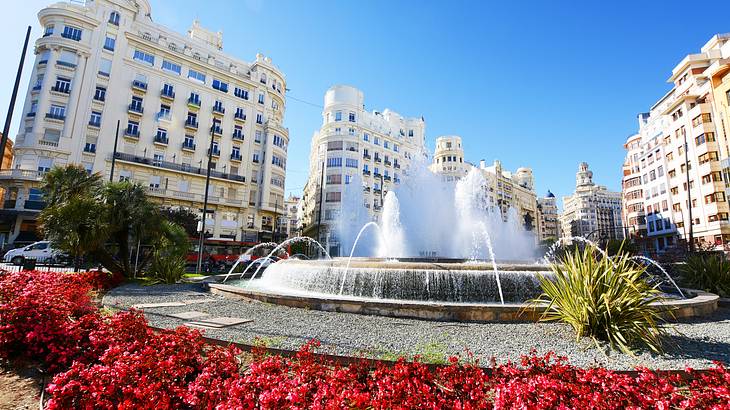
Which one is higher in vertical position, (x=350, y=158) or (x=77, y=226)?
(x=350, y=158)

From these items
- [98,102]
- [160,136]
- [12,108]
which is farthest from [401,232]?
[98,102]

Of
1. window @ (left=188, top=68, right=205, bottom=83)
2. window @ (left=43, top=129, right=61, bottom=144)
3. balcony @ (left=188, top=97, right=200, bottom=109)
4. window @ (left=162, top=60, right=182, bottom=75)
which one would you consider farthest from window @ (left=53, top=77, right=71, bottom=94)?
window @ (left=188, top=68, right=205, bottom=83)

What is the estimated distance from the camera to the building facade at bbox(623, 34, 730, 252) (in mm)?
40969

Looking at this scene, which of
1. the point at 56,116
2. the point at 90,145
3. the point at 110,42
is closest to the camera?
the point at 56,116

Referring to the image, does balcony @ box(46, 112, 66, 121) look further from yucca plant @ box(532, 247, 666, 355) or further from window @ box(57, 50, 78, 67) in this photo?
yucca plant @ box(532, 247, 666, 355)

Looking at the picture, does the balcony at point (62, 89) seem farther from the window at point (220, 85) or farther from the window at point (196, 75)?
the window at point (220, 85)

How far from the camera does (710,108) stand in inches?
1689

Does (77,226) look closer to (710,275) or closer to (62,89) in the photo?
(710,275)

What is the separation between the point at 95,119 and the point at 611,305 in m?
48.4

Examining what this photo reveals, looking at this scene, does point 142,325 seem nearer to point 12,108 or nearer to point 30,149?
point 12,108

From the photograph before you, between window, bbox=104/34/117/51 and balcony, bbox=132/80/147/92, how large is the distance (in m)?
4.26

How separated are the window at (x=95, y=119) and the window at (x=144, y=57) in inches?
338

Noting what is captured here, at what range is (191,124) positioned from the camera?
42500 mm

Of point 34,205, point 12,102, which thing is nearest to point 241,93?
point 34,205
